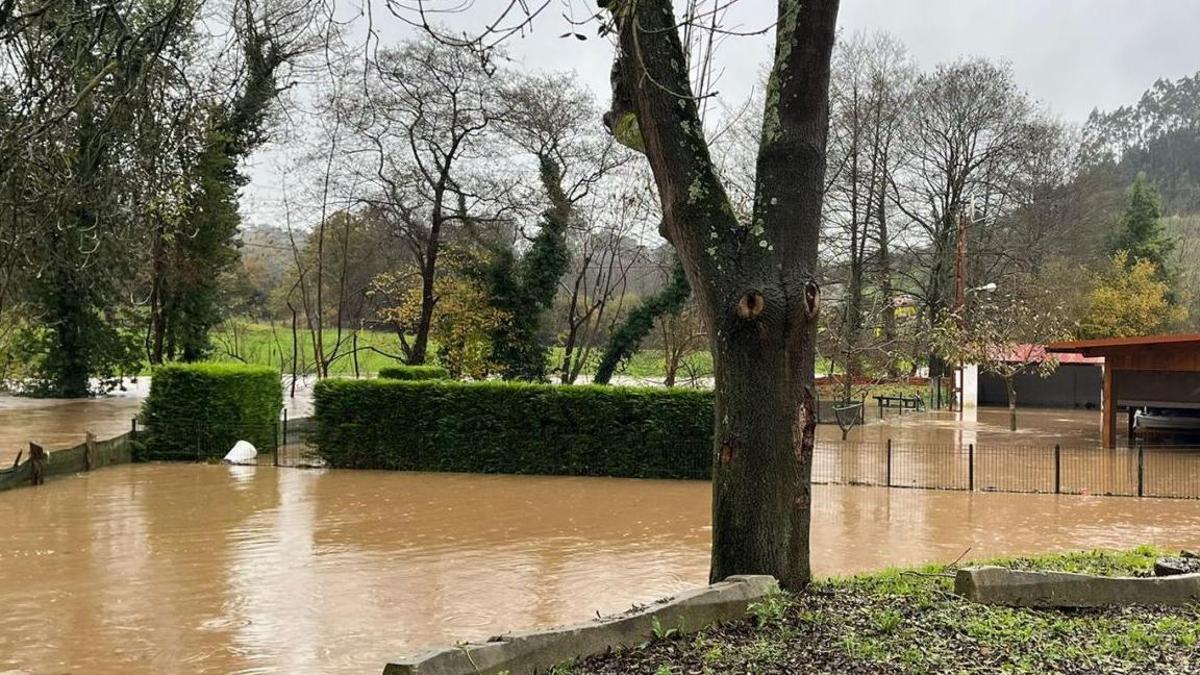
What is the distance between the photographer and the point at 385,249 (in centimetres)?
3719

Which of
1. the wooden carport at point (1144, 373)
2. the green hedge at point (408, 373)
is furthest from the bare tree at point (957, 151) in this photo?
the green hedge at point (408, 373)

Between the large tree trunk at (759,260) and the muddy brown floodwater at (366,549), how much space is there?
319 cm

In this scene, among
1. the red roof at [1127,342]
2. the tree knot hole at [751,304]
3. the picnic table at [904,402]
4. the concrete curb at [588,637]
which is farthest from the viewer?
the picnic table at [904,402]

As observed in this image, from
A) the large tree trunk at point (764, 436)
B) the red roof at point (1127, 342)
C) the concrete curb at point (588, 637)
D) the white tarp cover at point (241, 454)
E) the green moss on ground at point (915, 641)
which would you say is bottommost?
the white tarp cover at point (241, 454)

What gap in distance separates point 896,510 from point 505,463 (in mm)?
7184

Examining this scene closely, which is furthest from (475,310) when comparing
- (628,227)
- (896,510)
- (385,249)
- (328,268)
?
(896,510)

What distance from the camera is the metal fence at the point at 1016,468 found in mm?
16594

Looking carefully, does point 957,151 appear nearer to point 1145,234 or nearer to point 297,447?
point 1145,234

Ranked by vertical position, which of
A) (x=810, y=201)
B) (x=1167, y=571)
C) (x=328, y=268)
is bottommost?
(x=1167, y=571)

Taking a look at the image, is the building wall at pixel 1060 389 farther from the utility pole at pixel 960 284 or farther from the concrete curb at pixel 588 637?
the concrete curb at pixel 588 637

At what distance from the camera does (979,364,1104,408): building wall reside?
126 feet

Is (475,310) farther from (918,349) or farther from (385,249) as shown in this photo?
(918,349)

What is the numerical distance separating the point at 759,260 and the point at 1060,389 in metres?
38.1

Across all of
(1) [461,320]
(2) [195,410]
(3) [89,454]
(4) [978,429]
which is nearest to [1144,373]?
(4) [978,429]
